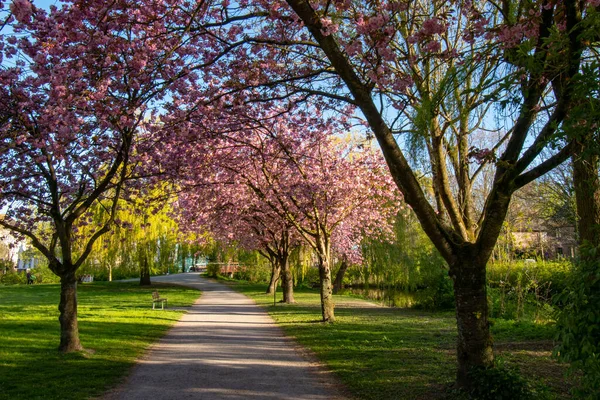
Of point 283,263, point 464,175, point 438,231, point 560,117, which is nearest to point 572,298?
point 560,117

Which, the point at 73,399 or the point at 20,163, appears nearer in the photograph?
the point at 73,399

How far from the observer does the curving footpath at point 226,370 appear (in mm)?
6438

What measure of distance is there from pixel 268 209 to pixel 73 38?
12.0 metres

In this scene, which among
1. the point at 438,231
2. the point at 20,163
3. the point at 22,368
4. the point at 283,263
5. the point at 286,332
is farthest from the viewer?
the point at 283,263

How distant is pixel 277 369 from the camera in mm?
8000

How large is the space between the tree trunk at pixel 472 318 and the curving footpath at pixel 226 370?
65.8 inches

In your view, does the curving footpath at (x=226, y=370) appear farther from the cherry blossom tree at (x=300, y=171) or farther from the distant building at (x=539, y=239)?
the distant building at (x=539, y=239)

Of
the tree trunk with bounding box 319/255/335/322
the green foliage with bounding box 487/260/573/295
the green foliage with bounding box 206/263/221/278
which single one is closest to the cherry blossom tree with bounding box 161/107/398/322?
the tree trunk with bounding box 319/255/335/322

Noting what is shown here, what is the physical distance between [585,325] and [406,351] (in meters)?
6.26

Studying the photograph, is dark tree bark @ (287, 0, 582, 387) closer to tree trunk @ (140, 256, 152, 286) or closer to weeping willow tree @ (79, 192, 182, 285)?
weeping willow tree @ (79, 192, 182, 285)

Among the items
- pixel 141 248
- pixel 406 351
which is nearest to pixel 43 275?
pixel 141 248

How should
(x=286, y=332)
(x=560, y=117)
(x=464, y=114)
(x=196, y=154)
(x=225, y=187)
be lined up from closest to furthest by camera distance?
(x=560, y=117)
(x=464, y=114)
(x=196, y=154)
(x=286, y=332)
(x=225, y=187)

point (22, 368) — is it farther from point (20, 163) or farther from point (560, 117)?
point (560, 117)

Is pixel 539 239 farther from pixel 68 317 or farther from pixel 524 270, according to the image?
pixel 68 317
